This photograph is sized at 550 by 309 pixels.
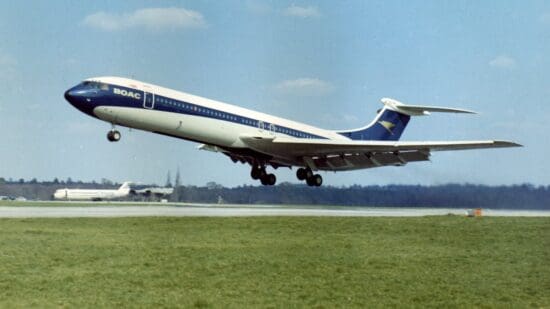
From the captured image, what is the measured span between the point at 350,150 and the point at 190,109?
34.1 ft

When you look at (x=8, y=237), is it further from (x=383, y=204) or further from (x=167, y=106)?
(x=383, y=204)

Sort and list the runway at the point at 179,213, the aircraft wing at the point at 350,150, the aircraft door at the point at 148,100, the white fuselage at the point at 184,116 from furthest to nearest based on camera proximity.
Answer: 1. the aircraft wing at the point at 350,150
2. the runway at the point at 179,213
3. the aircraft door at the point at 148,100
4. the white fuselage at the point at 184,116

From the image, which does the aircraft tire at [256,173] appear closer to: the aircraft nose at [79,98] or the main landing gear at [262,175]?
the main landing gear at [262,175]

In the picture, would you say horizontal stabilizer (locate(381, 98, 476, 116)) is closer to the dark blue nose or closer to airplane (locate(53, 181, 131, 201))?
the dark blue nose

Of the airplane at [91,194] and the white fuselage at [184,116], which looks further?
the airplane at [91,194]

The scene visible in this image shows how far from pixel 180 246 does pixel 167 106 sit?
1202cm

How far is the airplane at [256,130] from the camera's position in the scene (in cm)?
3066

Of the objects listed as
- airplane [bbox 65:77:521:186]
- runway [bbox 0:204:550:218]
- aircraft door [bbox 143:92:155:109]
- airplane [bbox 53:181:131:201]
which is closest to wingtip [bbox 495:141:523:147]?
airplane [bbox 65:77:521:186]

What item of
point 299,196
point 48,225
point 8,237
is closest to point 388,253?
point 8,237

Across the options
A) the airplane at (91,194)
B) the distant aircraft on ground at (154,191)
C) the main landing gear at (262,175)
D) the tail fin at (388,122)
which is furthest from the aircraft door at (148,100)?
the distant aircraft on ground at (154,191)

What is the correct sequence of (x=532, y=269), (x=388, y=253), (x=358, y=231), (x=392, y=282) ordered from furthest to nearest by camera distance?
(x=358, y=231)
(x=388, y=253)
(x=532, y=269)
(x=392, y=282)

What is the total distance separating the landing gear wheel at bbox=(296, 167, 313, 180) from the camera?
4128 centimetres

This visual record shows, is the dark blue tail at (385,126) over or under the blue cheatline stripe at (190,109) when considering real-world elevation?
over

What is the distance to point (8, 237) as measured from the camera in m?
23.5
